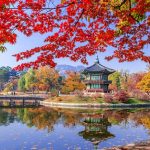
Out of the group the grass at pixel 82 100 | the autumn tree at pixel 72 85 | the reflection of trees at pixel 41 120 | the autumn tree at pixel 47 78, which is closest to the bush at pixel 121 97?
the grass at pixel 82 100

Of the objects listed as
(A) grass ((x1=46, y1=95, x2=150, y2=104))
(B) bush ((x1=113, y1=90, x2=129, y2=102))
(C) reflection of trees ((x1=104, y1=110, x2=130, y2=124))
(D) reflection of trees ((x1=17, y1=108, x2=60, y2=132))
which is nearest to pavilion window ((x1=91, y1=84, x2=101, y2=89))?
(A) grass ((x1=46, y1=95, x2=150, y2=104))

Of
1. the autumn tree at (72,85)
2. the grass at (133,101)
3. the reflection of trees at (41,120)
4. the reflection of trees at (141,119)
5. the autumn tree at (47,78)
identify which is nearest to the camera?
the reflection of trees at (41,120)

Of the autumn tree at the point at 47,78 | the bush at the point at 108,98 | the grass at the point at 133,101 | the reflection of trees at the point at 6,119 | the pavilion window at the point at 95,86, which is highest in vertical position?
the autumn tree at the point at 47,78

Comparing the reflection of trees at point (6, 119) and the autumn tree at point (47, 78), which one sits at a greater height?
the autumn tree at point (47, 78)

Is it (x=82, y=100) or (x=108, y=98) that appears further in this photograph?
(x=82, y=100)

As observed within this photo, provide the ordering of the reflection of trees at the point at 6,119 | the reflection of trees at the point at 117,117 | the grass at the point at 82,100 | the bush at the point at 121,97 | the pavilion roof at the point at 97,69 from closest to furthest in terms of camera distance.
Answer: the reflection of trees at the point at 6,119 → the reflection of trees at the point at 117,117 → the bush at the point at 121,97 → the grass at the point at 82,100 → the pavilion roof at the point at 97,69

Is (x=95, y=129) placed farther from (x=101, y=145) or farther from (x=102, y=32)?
(x=102, y=32)

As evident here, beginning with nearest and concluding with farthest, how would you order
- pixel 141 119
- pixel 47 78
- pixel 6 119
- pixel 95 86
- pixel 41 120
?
1. pixel 41 120
2. pixel 141 119
3. pixel 6 119
4. pixel 95 86
5. pixel 47 78

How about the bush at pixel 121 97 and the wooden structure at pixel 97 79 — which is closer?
the bush at pixel 121 97

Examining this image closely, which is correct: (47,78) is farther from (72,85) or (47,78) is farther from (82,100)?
(82,100)

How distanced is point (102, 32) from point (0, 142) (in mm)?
12731

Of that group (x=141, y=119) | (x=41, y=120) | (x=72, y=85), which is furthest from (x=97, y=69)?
(x=41, y=120)

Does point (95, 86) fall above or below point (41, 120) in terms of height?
above

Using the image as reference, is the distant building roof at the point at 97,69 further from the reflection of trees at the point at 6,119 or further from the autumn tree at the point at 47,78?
the reflection of trees at the point at 6,119
